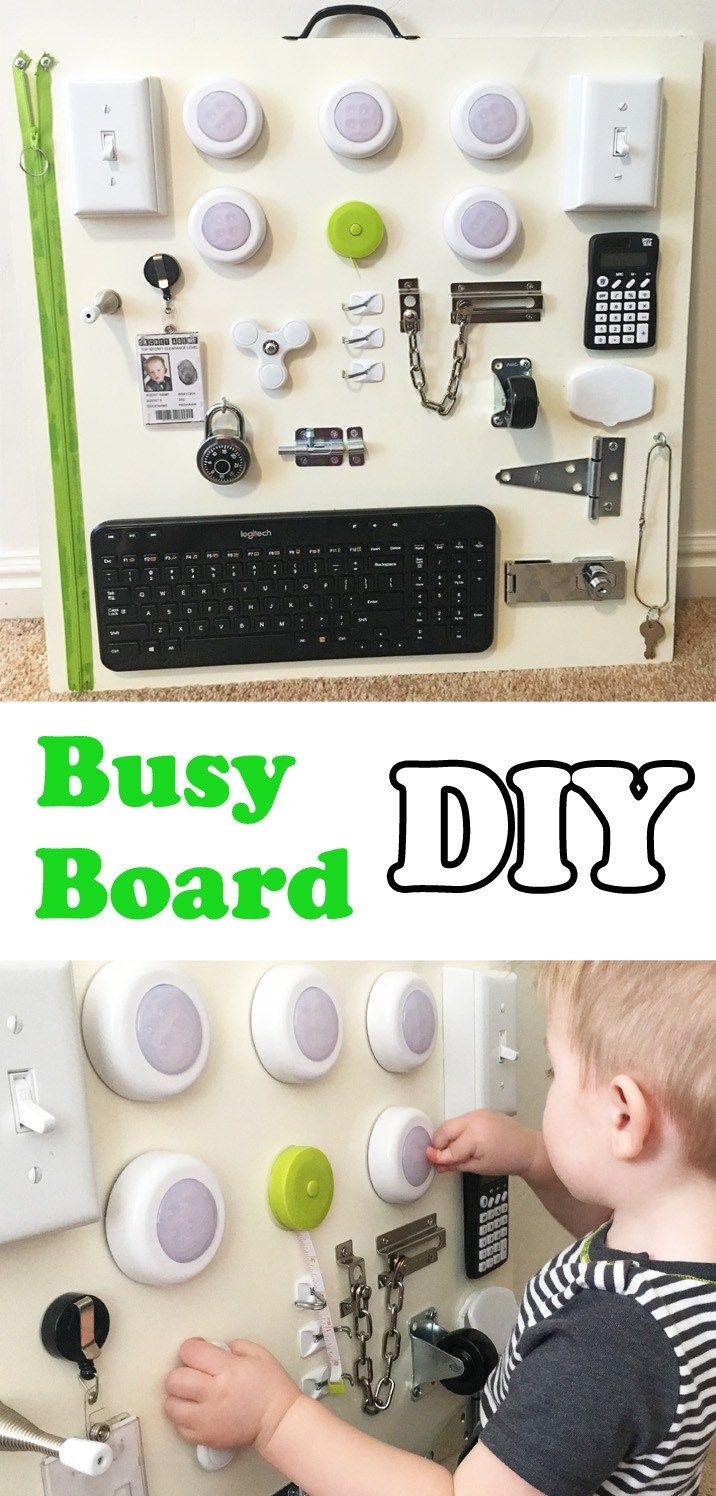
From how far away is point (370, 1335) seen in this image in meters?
0.67

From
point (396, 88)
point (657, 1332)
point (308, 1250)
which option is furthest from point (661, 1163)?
point (396, 88)

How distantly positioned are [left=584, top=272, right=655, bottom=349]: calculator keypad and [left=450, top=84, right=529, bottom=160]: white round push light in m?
0.16

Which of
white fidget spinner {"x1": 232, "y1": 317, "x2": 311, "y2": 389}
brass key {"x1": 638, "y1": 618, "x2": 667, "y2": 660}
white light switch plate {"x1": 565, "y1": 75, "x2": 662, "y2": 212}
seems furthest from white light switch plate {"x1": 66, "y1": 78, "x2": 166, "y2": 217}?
brass key {"x1": 638, "y1": 618, "x2": 667, "y2": 660}

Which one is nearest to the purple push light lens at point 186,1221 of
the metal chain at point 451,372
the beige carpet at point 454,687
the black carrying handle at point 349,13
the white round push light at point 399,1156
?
the white round push light at point 399,1156

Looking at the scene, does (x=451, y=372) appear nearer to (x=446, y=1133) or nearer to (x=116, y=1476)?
(x=446, y=1133)

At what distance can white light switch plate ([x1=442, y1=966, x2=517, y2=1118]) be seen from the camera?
716mm

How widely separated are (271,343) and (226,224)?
11cm

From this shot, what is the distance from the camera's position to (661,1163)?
0.59m

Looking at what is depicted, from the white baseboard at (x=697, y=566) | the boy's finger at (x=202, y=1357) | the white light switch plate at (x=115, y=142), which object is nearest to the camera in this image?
the boy's finger at (x=202, y=1357)

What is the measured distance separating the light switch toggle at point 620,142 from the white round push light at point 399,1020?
0.87 meters

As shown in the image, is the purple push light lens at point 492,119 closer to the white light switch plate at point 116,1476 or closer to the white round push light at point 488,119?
the white round push light at point 488,119

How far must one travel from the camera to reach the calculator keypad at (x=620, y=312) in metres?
1.20

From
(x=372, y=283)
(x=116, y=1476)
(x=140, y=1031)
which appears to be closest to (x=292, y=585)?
(x=372, y=283)

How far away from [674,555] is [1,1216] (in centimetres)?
104
